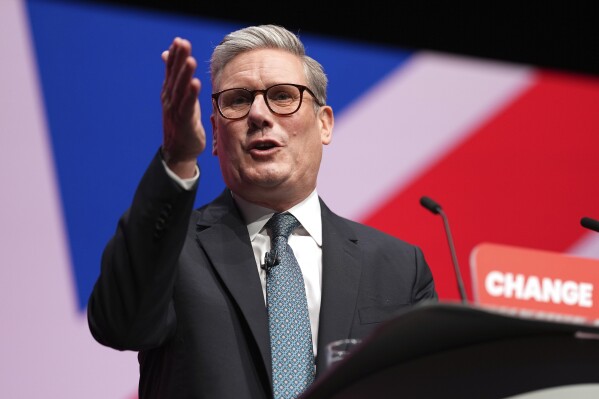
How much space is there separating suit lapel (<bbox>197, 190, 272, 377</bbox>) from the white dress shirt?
33mm

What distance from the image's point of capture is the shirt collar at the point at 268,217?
197cm

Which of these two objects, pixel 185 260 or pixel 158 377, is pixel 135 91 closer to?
pixel 185 260

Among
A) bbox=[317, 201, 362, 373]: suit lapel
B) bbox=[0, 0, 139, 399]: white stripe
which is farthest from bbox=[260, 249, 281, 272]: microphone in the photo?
bbox=[0, 0, 139, 399]: white stripe

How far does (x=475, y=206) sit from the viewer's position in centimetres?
305

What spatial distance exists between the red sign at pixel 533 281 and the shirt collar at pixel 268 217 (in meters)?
0.74

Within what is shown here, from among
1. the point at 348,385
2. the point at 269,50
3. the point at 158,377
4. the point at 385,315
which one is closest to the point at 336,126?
the point at 269,50

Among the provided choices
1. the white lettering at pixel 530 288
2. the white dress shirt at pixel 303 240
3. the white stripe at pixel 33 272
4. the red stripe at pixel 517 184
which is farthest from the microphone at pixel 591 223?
the white stripe at pixel 33 272

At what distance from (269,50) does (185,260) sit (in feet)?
2.12

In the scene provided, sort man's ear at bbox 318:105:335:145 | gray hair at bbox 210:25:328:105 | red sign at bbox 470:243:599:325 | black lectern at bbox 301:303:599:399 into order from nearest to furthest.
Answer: black lectern at bbox 301:303:599:399 → red sign at bbox 470:243:599:325 → gray hair at bbox 210:25:328:105 → man's ear at bbox 318:105:335:145

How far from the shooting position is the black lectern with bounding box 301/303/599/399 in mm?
1054

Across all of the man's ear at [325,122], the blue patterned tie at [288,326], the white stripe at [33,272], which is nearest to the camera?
the blue patterned tie at [288,326]

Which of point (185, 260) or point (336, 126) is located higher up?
point (336, 126)

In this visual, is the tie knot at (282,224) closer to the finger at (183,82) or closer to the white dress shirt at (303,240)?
the white dress shirt at (303,240)

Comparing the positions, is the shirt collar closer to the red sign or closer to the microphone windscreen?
the microphone windscreen
